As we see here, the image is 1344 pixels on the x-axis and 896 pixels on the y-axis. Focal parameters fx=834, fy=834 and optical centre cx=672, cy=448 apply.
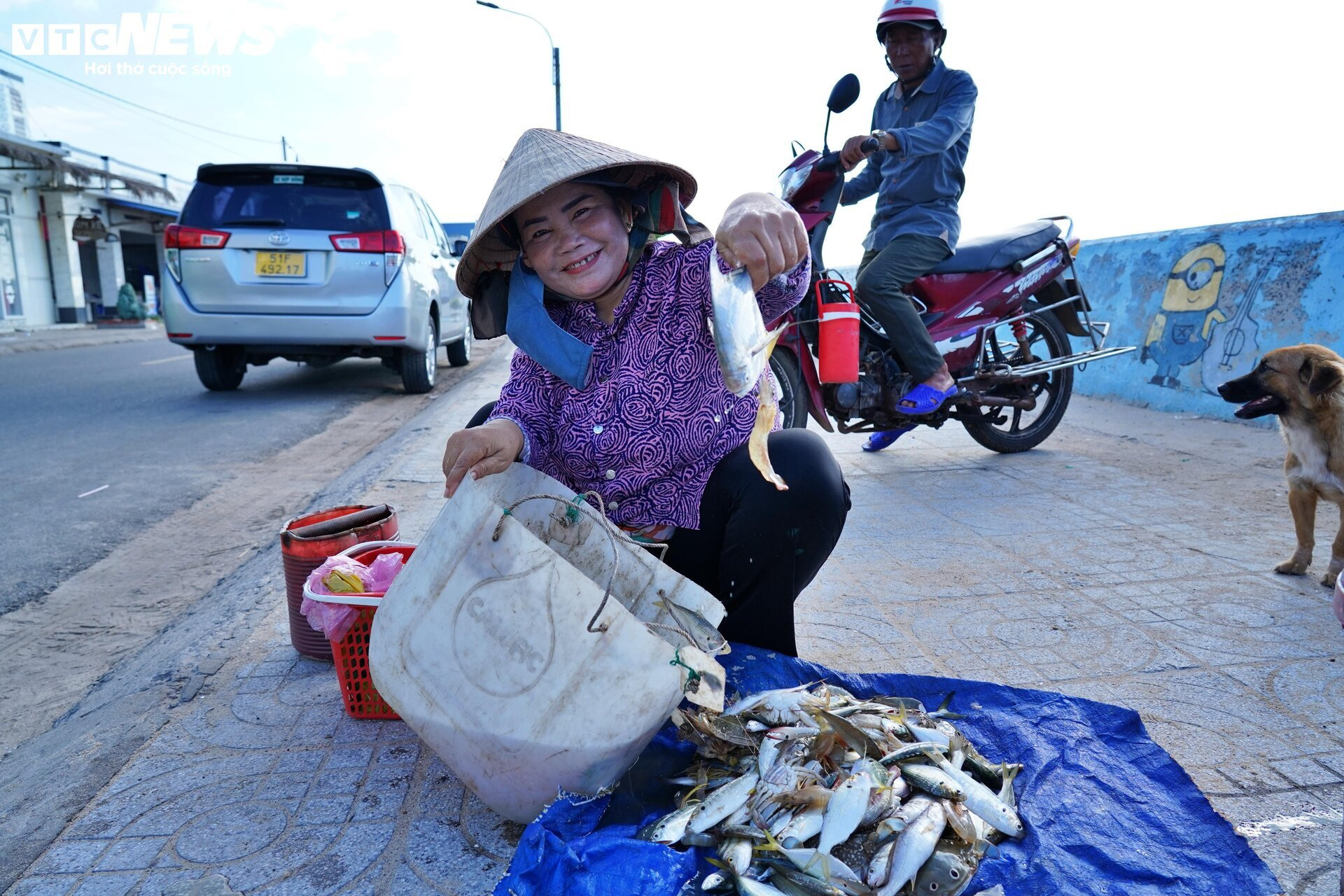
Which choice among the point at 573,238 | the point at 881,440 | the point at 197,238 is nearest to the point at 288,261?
the point at 197,238

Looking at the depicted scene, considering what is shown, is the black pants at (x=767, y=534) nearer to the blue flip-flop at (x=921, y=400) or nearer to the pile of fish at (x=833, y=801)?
the pile of fish at (x=833, y=801)

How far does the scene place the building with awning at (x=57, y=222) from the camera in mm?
20703

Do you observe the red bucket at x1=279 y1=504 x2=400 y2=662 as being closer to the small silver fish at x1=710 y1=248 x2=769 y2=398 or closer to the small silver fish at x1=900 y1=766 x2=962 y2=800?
the small silver fish at x1=710 y1=248 x2=769 y2=398

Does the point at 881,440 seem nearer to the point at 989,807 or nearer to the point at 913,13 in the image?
the point at 913,13

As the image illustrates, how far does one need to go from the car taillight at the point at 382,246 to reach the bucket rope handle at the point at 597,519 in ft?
19.1

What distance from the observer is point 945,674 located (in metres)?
2.37

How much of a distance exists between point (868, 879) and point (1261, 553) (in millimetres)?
2788

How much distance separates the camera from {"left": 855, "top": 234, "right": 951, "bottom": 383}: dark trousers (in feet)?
14.5

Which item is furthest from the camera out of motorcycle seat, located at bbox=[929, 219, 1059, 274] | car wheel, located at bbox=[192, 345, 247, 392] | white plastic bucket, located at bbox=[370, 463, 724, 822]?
car wheel, located at bbox=[192, 345, 247, 392]

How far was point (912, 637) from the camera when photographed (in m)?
2.63

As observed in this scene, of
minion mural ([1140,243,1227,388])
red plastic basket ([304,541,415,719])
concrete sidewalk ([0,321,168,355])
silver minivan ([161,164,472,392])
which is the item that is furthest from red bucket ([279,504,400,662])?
concrete sidewalk ([0,321,168,355])

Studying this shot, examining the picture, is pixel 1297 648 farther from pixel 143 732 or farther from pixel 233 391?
pixel 233 391

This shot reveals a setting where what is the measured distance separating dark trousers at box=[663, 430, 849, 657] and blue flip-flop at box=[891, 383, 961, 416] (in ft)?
8.26

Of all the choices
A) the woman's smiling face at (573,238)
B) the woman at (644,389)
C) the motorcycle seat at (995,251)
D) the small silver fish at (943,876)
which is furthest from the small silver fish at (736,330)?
the motorcycle seat at (995,251)
